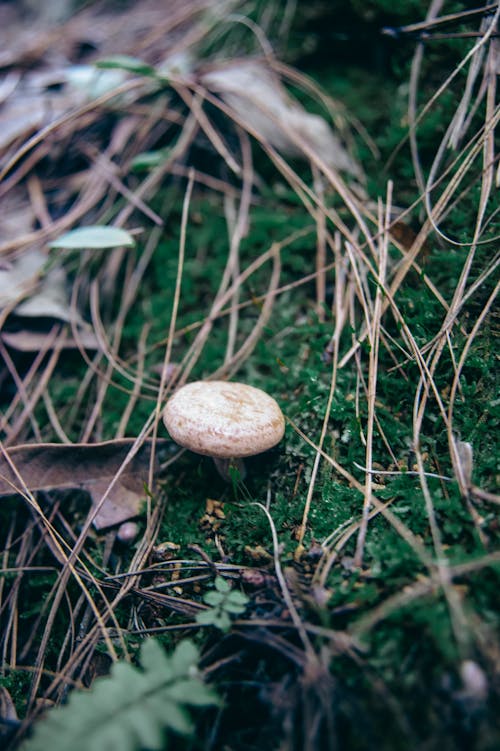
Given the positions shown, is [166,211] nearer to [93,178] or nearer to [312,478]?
[93,178]

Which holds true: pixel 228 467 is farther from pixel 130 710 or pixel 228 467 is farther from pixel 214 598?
pixel 130 710

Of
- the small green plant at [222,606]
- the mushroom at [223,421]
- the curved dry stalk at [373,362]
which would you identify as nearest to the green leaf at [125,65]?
the curved dry stalk at [373,362]

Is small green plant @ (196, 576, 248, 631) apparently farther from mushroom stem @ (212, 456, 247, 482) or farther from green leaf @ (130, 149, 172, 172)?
green leaf @ (130, 149, 172, 172)

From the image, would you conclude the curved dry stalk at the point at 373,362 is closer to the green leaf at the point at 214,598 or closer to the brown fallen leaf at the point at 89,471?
the green leaf at the point at 214,598

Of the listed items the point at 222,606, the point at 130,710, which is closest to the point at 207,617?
the point at 222,606

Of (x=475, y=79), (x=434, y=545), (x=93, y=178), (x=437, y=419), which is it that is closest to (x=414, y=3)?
(x=475, y=79)

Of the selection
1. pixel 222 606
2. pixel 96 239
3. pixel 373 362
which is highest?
pixel 96 239
